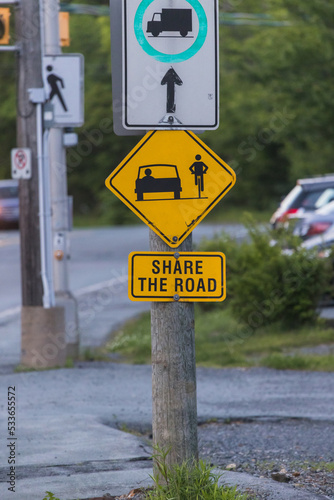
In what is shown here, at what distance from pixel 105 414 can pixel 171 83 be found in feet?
11.8

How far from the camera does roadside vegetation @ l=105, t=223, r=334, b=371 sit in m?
10.7

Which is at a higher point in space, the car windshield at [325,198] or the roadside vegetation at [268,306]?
the car windshield at [325,198]

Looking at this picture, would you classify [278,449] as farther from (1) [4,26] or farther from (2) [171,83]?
(1) [4,26]

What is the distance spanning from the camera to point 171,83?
442cm

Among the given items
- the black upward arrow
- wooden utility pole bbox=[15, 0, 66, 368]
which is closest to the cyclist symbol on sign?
the black upward arrow

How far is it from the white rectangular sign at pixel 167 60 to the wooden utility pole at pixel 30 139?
5222 mm

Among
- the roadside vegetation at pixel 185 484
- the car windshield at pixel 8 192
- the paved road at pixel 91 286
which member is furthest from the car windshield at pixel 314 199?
the car windshield at pixel 8 192

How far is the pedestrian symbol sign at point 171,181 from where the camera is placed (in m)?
4.44

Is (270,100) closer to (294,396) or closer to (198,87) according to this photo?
(294,396)

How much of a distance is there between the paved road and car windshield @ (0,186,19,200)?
4.17 m

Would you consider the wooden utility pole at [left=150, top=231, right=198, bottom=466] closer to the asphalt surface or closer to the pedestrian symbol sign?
the pedestrian symbol sign

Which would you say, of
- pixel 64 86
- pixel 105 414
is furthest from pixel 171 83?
pixel 64 86

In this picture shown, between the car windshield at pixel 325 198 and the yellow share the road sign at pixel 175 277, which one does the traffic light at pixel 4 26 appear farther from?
the car windshield at pixel 325 198

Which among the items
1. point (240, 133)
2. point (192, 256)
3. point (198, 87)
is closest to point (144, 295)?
point (192, 256)
